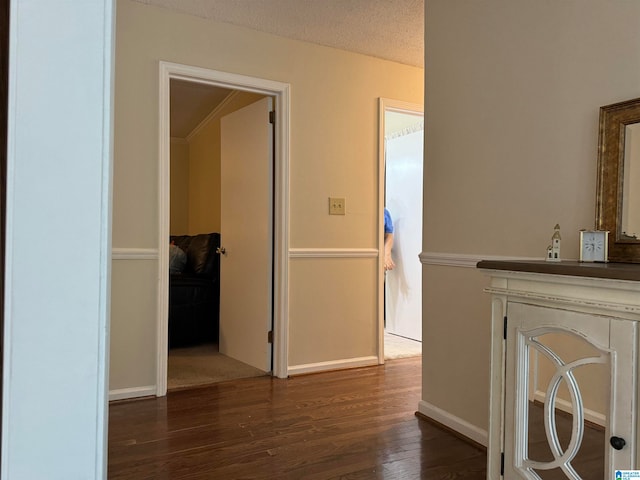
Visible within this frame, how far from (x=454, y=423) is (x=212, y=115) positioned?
13.7ft

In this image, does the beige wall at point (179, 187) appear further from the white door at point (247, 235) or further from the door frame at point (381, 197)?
the door frame at point (381, 197)

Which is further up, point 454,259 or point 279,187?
point 279,187

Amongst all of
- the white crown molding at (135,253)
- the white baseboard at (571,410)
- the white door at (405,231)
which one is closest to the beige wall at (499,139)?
the white baseboard at (571,410)

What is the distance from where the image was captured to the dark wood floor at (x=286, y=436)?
200cm

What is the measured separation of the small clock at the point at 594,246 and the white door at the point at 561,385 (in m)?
0.39

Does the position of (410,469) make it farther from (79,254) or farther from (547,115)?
(79,254)

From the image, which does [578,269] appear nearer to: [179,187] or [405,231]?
[405,231]

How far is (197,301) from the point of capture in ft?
14.0

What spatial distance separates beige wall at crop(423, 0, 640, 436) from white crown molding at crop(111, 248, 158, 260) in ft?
5.26

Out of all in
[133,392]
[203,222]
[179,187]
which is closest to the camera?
[133,392]

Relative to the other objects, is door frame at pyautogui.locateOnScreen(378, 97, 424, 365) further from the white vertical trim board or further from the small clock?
the white vertical trim board

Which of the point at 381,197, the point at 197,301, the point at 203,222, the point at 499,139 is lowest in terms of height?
the point at 197,301

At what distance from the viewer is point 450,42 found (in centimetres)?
249

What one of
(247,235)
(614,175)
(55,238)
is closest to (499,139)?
(614,175)
